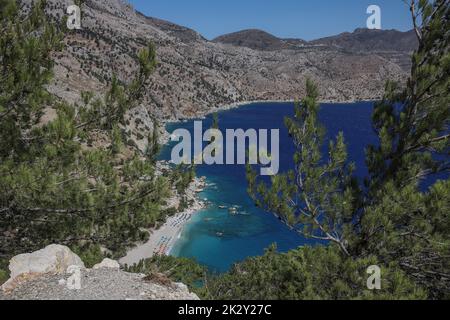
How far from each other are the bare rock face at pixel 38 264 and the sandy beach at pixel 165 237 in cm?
2639

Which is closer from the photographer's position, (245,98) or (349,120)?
(349,120)

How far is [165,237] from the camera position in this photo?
46.3 meters

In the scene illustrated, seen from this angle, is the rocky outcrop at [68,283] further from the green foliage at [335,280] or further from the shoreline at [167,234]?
the shoreline at [167,234]

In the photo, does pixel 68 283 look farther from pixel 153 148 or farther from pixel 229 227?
pixel 229 227

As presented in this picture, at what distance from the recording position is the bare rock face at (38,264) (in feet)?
31.6

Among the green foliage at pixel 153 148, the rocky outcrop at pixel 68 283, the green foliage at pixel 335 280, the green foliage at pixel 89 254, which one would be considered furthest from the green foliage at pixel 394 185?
the green foliage at pixel 89 254

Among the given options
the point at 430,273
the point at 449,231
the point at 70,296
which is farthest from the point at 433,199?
the point at 70,296

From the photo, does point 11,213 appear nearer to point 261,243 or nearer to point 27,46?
point 27,46

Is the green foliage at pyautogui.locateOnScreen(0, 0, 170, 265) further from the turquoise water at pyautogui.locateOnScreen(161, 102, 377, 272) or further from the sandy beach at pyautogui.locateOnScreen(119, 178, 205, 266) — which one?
the sandy beach at pyautogui.locateOnScreen(119, 178, 205, 266)

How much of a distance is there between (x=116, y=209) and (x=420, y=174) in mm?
7976

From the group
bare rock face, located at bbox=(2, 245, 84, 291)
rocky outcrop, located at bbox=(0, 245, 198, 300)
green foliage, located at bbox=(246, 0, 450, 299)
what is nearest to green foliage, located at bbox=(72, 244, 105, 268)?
bare rock face, located at bbox=(2, 245, 84, 291)

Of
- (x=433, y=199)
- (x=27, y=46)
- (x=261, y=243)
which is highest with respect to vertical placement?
(x=27, y=46)

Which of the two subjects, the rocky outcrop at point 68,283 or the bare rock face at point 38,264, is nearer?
the rocky outcrop at point 68,283

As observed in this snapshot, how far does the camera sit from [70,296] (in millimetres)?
8688
